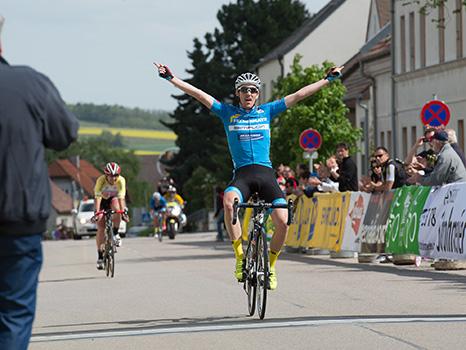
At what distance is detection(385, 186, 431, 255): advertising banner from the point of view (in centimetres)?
2195

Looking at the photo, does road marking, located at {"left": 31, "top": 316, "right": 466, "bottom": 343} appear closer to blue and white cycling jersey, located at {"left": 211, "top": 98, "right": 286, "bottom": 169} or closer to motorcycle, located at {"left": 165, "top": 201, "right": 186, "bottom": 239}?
blue and white cycling jersey, located at {"left": 211, "top": 98, "right": 286, "bottom": 169}

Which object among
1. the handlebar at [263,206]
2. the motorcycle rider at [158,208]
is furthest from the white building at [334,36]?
the handlebar at [263,206]

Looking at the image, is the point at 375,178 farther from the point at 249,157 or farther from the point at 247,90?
the point at 249,157

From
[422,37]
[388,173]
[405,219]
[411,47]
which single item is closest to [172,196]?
[411,47]

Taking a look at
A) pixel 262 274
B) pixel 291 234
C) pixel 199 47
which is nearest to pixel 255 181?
pixel 262 274

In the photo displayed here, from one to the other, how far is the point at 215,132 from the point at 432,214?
88276 mm

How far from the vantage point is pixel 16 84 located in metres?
7.13

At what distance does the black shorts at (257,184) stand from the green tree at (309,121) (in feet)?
101

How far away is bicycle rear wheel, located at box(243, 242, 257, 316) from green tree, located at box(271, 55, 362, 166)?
1206 inches

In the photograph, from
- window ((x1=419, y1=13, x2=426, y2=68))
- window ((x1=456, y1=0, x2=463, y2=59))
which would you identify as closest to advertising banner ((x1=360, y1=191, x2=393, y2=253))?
window ((x1=456, y1=0, x2=463, y2=59))

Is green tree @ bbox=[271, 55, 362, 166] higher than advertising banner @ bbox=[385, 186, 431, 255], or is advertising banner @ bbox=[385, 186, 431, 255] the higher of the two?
green tree @ bbox=[271, 55, 362, 166]

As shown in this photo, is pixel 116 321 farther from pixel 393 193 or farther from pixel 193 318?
pixel 393 193

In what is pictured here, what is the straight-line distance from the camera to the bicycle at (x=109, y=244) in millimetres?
22844

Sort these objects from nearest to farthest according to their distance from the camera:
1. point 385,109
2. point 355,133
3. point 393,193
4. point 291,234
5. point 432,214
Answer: point 432,214, point 393,193, point 291,234, point 355,133, point 385,109
